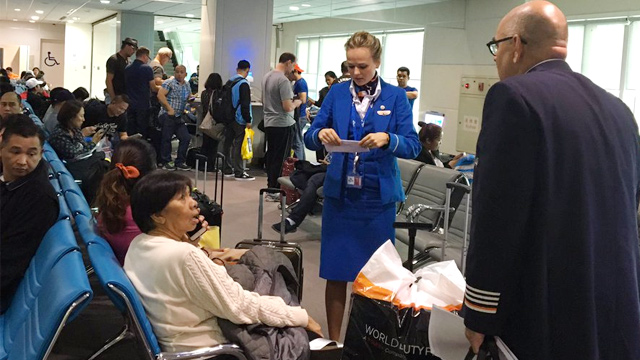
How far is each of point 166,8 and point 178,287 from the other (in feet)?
52.4

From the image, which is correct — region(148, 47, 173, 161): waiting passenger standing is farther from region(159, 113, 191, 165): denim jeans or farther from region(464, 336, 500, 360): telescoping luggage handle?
region(464, 336, 500, 360): telescoping luggage handle

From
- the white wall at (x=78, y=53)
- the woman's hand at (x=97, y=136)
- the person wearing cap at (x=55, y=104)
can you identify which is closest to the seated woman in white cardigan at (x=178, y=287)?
the woman's hand at (x=97, y=136)

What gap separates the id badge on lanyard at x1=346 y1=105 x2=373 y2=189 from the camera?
121 inches

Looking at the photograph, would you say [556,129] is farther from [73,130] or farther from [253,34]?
[253,34]

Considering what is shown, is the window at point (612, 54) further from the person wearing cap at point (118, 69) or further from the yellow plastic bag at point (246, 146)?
the person wearing cap at point (118, 69)

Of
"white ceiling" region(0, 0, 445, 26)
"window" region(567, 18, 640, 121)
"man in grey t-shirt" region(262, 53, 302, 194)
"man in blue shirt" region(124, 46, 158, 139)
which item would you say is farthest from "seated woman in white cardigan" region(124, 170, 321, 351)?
"white ceiling" region(0, 0, 445, 26)

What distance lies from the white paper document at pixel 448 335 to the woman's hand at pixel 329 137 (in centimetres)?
122

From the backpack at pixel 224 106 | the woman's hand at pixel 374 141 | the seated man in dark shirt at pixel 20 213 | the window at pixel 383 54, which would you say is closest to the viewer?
the seated man in dark shirt at pixel 20 213

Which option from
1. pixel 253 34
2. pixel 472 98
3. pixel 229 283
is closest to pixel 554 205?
pixel 229 283

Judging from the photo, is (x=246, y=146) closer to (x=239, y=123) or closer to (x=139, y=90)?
(x=239, y=123)

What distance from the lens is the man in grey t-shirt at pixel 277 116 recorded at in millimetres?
8367

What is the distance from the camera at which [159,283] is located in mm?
2301

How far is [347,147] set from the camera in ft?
9.57

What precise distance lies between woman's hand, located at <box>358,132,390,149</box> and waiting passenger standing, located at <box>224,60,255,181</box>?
20.7ft
